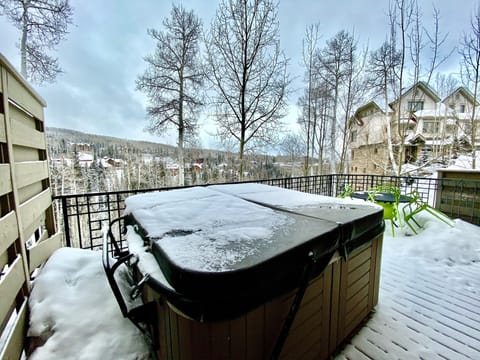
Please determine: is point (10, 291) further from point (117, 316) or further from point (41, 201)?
point (41, 201)

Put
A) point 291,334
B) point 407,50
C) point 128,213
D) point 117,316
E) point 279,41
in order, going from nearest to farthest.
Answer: point 291,334 → point 117,316 → point 128,213 → point 279,41 → point 407,50

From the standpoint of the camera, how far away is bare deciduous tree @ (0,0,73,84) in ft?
15.0

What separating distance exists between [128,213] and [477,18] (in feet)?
33.4

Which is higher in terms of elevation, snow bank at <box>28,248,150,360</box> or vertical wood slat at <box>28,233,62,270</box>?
vertical wood slat at <box>28,233,62,270</box>

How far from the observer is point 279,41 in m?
5.86

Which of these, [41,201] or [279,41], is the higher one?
[279,41]

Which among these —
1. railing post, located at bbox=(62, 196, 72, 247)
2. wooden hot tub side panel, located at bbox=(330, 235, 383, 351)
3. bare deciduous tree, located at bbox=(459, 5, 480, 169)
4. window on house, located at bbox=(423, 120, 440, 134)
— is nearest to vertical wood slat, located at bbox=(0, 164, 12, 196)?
railing post, located at bbox=(62, 196, 72, 247)

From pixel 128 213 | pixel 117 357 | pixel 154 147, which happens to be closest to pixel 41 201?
pixel 128 213

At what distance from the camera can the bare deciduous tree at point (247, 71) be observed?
543cm

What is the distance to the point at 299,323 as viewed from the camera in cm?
107

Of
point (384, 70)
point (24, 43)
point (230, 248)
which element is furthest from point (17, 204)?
point (384, 70)

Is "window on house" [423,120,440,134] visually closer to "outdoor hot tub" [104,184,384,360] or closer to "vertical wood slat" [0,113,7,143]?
"outdoor hot tub" [104,184,384,360]

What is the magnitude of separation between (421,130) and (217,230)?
1517cm

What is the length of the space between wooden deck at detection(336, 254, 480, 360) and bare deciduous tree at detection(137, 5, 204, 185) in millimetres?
6719
